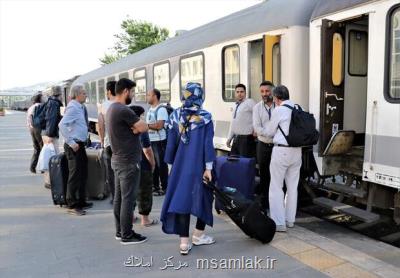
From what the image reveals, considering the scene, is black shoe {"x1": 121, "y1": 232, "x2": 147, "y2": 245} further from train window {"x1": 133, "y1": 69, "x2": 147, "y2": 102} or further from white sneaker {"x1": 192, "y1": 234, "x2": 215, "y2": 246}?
train window {"x1": 133, "y1": 69, "x2": 147, "y2": 102}

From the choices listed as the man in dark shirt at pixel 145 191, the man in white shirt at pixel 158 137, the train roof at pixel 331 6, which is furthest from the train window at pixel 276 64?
the man in dark shirt at pixel 145 191

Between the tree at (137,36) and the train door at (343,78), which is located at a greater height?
the tree at (137,36)

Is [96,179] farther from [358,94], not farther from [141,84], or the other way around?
[141,84]

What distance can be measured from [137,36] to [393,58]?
115 ft

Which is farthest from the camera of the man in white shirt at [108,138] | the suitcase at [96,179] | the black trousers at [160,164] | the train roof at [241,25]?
the black trousers at [160,164]

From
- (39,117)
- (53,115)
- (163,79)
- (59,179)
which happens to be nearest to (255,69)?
(53,115)

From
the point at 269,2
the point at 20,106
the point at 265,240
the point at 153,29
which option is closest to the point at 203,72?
the point at 269,2

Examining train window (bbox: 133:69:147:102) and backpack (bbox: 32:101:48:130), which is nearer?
backpack (bbox: 32:101:48:130)

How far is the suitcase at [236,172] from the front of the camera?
16.6 ft

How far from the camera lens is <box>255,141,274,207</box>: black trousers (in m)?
5.43

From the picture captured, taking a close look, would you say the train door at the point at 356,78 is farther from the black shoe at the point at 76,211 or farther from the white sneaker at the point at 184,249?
the black shoe at the point at 76,211

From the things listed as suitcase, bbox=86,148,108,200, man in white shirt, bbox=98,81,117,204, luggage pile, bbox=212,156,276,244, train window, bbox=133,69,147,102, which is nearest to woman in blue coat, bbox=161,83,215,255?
luggage pile, bbox=212,156,276,244

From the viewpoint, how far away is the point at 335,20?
202 inches

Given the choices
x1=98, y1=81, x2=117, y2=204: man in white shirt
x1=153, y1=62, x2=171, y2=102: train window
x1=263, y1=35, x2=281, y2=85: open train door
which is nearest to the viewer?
x1=98, y1=81, x2=117, y2=204: man in white shirt
